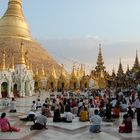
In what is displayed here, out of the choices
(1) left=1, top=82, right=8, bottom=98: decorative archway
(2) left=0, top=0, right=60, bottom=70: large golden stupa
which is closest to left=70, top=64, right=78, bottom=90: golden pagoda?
(2) left=0, top=0, right=60, bottom=70: large golden stupa

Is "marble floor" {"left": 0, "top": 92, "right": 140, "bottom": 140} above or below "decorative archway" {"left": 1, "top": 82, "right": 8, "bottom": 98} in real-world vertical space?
below

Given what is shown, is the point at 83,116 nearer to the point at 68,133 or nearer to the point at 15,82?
the point at 68,133

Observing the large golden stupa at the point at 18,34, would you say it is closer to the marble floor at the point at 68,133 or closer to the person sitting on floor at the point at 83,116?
the person sitting on floor at the point at 83,116

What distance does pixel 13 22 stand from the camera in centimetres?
7131

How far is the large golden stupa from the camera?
226 ft

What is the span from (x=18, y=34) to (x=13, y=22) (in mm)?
2661

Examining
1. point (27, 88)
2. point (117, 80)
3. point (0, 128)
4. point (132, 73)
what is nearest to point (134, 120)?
point (0, 128)

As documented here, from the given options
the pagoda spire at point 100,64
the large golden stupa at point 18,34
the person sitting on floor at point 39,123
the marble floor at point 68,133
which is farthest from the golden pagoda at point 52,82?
the person sitting on floor at point 39,123

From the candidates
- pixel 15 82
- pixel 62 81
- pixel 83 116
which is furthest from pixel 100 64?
pixel 83 116

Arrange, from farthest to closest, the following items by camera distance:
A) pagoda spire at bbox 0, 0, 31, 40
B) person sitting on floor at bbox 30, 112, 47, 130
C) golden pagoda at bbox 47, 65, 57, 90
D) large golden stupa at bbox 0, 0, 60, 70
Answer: pagoda spire at bbox 0, 0, 31, 40 → large golden stupa at bbox 0, 0, 60, 70 → golden pagoda at bbox 47, 65, 57, 90 → person sitting on floor at bbox 30, 112, 47, 130

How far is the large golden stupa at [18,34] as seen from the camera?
68875 millimetres

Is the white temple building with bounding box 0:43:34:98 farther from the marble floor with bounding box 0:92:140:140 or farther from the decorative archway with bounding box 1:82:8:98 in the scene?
the marble floor with bounding box 0:92:140:140

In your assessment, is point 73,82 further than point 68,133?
Yes

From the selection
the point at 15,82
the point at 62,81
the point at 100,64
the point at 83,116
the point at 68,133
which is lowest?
the point at 68,133
